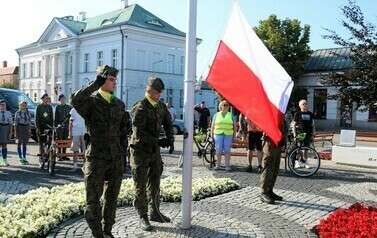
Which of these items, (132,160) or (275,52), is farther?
(275,52)

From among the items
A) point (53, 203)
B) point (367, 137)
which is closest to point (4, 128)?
point (53, 203)

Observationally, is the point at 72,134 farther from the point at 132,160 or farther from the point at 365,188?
the point at 365,188

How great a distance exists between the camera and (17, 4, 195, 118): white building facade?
49.7 meters

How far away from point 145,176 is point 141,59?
4572 cm

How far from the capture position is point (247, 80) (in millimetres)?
6039

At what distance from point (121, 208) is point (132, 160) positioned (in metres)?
1.38

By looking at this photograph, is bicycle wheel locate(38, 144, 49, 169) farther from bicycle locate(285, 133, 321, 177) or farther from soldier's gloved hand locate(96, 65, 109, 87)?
soldier's gloved hand locate(96, 65, 109, 87)

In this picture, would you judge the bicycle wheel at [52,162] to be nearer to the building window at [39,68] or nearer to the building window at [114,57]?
the building window at [114,57]

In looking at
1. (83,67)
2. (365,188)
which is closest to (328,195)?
(365,188)

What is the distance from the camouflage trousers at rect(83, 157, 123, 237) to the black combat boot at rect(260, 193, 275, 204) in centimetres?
329

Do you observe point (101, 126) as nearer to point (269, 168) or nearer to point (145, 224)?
point (145, 224)

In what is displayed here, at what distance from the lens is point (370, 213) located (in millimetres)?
6281

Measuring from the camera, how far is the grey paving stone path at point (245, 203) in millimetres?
5770

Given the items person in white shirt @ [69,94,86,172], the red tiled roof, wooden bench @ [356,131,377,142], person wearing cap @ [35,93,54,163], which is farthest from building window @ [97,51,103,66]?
the red tiled roof
